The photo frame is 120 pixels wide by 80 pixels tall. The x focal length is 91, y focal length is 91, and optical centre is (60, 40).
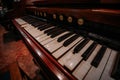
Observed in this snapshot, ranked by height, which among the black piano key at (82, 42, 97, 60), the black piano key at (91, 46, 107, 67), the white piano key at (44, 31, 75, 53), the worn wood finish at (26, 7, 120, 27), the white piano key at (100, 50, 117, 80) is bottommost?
the white piano key at (100, 50, 117, 80)

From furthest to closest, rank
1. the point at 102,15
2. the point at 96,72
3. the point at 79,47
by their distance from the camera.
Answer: the point at 79,47
the point at 102,15
the point at 96,72

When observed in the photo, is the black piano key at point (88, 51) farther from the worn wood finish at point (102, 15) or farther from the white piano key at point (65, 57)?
the worn wood finish at point (102, 15)

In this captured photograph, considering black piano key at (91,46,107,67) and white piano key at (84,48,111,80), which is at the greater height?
black piano key at (91,46,107,67)

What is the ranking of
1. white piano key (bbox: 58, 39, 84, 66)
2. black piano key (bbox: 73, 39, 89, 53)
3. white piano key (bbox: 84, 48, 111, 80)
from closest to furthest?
white piano key (bbox: 84, 48, 111, 80), white piano key (bbox: 58, 39, 84, 66), black piano key (bbox: 73, 39, 89, 53)

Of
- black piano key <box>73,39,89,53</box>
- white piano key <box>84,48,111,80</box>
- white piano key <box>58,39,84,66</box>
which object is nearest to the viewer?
white piano key <box>84,48,111,80</box>

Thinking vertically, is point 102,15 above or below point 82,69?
above

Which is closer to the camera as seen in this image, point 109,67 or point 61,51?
point 109,67

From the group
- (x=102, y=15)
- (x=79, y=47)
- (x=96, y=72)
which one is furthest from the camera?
(x=79, y=47)

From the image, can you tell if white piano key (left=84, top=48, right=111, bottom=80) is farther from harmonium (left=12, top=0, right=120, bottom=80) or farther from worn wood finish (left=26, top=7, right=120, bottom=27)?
worn wood finish (left=26, top=7, right=120, bottom=27)

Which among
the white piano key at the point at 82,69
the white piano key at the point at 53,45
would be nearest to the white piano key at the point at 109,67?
the white piano key at the point at 82,69

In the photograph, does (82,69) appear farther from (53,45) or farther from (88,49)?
(53,45)

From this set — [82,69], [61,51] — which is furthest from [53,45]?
[82,69]

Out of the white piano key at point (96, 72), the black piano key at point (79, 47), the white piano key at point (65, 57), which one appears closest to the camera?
the white piano key at point (96, 72)

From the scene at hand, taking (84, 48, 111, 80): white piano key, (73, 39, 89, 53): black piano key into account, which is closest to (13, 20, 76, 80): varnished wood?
(84, 48, 111, 80): white piano key
